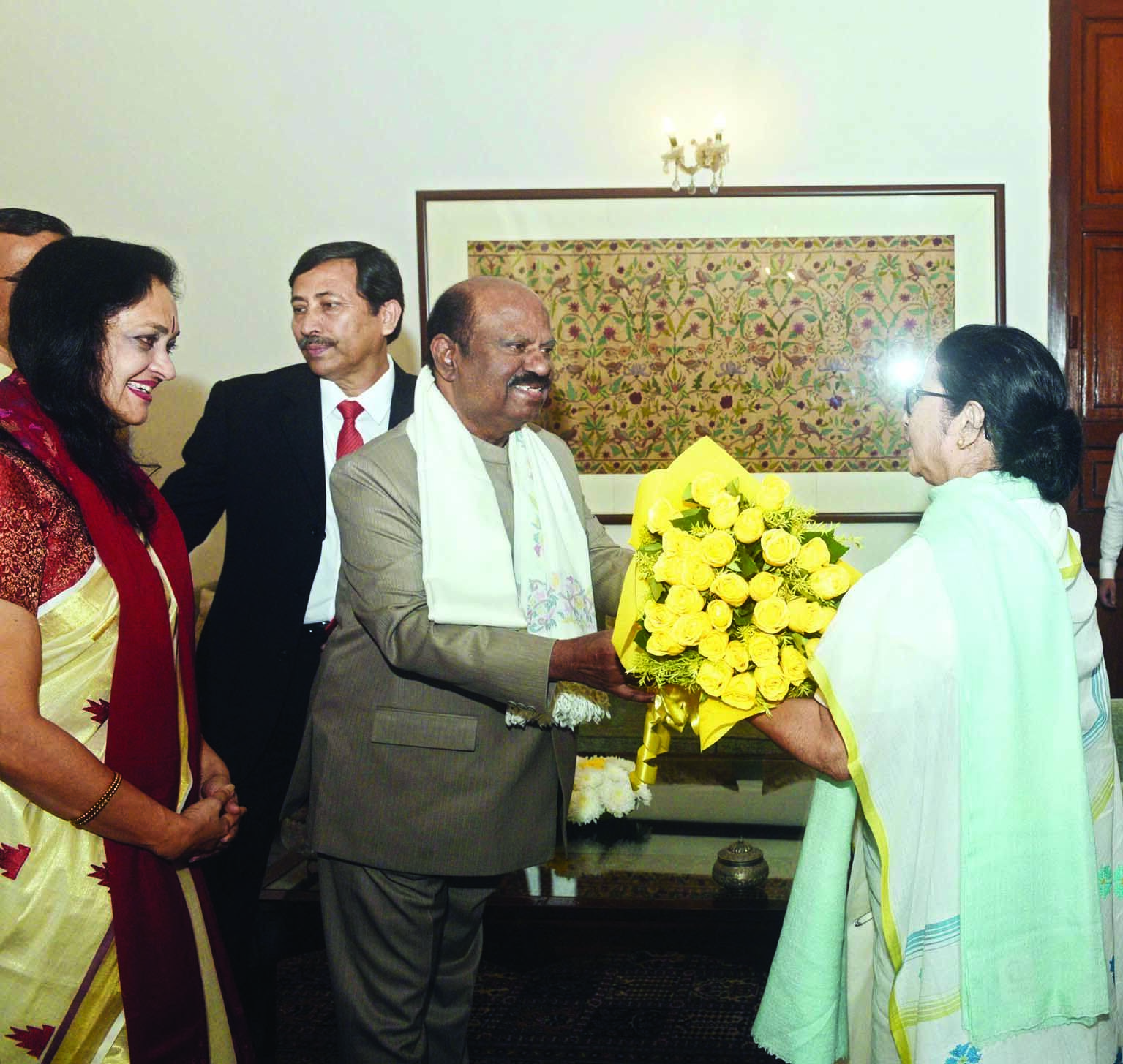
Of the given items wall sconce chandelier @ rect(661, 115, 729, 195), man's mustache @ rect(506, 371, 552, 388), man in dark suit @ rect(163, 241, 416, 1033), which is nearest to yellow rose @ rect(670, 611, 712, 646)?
man's mustache @ rect(506, 371, 552, 388)

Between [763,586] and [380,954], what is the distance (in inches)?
40.7

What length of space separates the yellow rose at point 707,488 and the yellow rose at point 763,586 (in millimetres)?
145

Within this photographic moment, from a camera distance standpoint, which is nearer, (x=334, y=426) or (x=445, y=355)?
(x=445, y=355)

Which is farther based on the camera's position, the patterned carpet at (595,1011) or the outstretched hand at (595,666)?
the patterned carpet at (595,1011)

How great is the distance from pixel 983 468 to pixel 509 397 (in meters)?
0.89

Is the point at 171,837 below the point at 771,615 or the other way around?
below

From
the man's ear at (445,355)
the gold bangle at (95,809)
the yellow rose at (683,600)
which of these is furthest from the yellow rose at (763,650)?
the gold bangle at (95,809)

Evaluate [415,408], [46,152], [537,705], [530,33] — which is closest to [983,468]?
[537,705]

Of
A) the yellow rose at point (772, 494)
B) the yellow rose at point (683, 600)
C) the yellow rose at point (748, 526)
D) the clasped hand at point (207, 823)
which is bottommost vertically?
the clasped hand at point (207, 823)

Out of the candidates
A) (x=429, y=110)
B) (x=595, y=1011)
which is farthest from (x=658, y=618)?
(x=429, y=110)

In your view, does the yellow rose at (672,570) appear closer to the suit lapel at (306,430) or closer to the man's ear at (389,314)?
the suit lapel at (306,430)

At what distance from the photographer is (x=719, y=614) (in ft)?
5.56

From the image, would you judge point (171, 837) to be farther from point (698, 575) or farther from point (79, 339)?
point (698, 575)

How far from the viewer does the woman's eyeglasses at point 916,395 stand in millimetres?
1753
